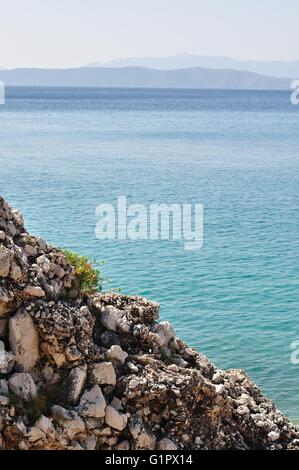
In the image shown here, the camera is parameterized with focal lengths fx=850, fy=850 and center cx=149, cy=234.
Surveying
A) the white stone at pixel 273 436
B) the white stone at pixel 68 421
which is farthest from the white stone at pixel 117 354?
the white stone at pixel 273 436

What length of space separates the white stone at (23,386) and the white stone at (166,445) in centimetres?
208

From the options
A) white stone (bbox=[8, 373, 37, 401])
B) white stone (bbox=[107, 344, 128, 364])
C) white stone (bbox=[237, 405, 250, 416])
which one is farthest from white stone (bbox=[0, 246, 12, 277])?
white stone (bbox=[237, 405, 250, 416])

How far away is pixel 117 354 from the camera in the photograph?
13508 mm

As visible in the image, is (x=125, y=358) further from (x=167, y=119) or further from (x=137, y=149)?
(x=167, y=119)

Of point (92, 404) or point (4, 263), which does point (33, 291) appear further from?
point (92, 404)

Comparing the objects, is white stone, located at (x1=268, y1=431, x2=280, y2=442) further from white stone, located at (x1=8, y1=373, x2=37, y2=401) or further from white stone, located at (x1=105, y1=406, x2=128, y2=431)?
white stone, located at (x1=8, y1=373, x2=37, y2=401)

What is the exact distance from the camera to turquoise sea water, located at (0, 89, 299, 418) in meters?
30.7

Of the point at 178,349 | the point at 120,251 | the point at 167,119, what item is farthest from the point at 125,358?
the point at 167,119

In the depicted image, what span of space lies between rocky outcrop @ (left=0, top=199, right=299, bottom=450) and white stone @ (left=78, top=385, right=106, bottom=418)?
0.01 meters

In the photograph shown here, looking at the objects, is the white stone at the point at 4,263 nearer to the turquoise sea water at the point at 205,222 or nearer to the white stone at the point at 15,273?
the white stone at the point at 15,273

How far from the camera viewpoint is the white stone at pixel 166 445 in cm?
1282

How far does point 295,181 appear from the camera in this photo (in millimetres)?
69125

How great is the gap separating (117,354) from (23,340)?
5.52 ft
